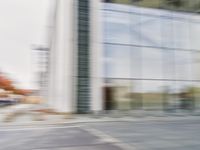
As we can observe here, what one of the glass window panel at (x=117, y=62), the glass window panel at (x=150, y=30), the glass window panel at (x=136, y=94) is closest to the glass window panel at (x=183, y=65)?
the glass window panel at (x=150, y=30)

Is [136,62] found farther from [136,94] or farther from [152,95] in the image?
[152,95]

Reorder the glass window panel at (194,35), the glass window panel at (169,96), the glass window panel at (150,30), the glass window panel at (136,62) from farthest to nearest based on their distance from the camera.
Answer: the glass window panel at (194,35)
the glass window panel at (169,96)
the glass window panel at (150,30)
the glass window panel at (136,62)

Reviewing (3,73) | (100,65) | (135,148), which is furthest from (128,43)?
(3,73)

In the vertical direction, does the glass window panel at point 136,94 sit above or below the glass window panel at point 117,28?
below

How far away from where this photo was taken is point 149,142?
10852 millimetres

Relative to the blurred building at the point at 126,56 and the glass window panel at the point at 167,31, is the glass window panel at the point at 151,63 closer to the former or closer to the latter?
the blurred building at the point at 126,56

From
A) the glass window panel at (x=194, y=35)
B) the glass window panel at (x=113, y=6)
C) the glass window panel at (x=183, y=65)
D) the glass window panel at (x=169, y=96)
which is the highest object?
the glass window panel at (x=113, y=6)

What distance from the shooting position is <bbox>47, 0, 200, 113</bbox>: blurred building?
22.7 metres

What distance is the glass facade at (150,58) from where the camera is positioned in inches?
914

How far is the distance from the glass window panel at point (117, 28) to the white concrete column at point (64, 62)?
241 centimetres

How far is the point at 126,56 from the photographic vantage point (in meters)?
23.4

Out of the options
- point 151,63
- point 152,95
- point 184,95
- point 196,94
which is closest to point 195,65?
point 196,94

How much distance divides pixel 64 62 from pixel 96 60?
6.81 ft

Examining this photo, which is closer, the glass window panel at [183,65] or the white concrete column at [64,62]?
the white concrete column at [64,62]
